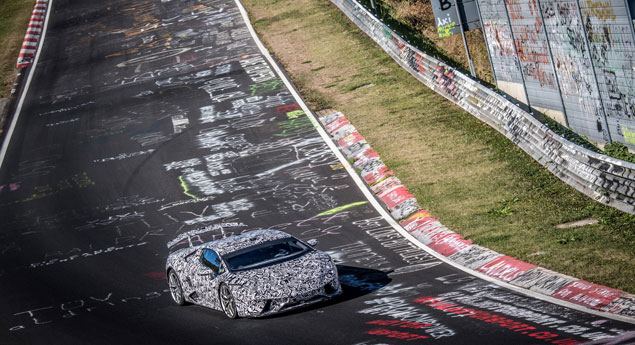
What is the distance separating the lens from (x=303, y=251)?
1931 cm

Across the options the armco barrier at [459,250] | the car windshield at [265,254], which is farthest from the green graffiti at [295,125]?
the car windshield at [265,254]

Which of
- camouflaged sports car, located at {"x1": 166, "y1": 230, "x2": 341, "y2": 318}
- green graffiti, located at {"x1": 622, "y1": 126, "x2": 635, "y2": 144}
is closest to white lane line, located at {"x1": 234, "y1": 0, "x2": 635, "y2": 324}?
camouflaged sports car, located at {"x1": 166, "y1": 230, "x2": 341, "y2": 318}

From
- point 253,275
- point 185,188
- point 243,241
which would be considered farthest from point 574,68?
point 185,188

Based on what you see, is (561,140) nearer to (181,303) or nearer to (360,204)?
(360,204)

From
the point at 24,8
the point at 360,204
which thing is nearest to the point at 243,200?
the point at 360,204

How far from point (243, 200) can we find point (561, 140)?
30.1ft

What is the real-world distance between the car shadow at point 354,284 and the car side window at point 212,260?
160cm

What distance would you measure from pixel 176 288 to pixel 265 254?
2318mm

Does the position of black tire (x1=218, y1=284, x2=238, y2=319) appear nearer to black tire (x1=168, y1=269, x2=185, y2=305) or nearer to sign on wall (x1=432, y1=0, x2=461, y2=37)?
black tire (x1=168, y1=269, x2=185, y2=305)

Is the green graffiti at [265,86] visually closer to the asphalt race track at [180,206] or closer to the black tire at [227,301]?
the asphalt race track at [180,206]

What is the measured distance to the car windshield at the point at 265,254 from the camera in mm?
19047

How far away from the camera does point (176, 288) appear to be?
20594mm

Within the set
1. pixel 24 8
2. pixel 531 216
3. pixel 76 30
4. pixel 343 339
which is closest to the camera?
pixel 343 339

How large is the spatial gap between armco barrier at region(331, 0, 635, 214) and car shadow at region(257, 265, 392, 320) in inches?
189
